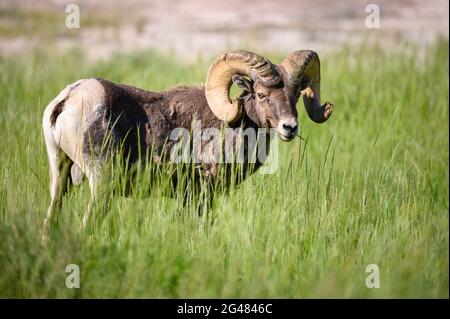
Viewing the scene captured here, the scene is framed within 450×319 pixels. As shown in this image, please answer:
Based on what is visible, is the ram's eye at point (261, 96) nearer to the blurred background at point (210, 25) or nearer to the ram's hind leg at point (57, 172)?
the ram's hind leg at point (57, 172)

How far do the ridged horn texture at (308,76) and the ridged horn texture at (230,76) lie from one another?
0.22 meters

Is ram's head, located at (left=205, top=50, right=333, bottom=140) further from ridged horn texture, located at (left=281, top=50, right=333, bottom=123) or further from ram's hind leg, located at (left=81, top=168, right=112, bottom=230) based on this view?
ram's hind leg, located at (left=81, top=168, right=112, bottom=230)

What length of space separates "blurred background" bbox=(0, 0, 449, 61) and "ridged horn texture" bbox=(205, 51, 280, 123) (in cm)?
868

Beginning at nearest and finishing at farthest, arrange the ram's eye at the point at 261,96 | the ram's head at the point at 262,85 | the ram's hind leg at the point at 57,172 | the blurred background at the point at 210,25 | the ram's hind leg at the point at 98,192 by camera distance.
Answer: the ram's hind leg at the point at 98,192
the ram's hind leg at the point at 57,172
the ram's head at the point at 262,85
the ram's eye at the point at 261,96
the blurred background at the point at 210,25

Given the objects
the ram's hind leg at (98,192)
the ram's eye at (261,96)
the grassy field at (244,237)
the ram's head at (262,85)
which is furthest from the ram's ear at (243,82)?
the ram's hind leg at (98,192)

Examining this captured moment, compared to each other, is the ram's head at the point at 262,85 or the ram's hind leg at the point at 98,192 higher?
the ram's head at the point at 262,85

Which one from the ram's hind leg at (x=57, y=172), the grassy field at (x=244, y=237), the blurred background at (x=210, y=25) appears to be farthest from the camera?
the blurred background at (x=210, y=25)

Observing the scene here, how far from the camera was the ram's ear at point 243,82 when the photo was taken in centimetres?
860

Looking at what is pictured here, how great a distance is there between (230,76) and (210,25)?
14.5m

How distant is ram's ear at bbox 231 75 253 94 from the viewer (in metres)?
8.60

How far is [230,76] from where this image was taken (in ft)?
28.4
